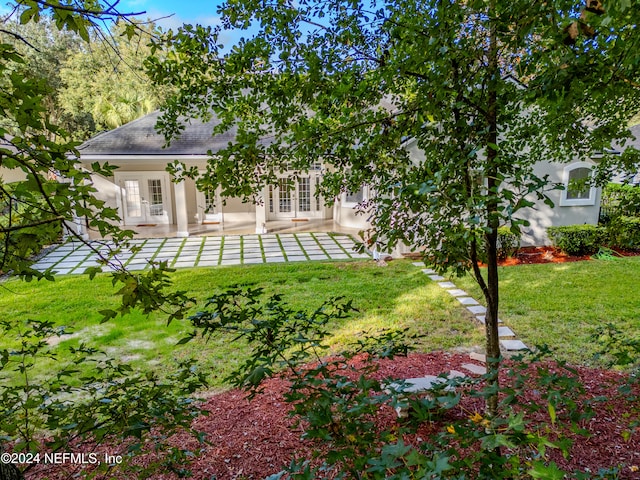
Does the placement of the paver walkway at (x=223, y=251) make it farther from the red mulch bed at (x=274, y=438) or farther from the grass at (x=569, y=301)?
the red mulch bed at (x=274, y=438)

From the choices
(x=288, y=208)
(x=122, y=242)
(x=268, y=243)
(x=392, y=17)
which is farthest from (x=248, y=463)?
→ (x=288, y=208)

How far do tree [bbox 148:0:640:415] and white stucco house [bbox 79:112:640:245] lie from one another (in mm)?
7015

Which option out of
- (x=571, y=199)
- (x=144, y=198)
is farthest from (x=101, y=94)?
(x=571, y=199)

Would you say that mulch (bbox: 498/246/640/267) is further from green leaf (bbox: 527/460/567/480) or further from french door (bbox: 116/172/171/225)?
french door (bbox: 116/172/171/225)

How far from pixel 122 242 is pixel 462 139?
5.99ft

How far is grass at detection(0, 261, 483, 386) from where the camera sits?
4.86m

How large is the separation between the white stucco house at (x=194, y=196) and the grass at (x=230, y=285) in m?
2.70

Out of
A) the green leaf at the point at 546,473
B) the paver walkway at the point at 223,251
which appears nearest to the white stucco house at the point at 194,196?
the paver walkway at the point at 223,251

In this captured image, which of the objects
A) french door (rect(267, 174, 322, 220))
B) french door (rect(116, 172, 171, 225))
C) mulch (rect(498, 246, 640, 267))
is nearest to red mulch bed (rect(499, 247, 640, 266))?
mulch (rect(498, 246, 640, 267))

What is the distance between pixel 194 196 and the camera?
48.1ft

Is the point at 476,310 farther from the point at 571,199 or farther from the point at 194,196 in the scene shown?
the point at 194,196

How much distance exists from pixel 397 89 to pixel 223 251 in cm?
860

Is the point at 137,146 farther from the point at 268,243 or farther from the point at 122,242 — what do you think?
the point at 122,242

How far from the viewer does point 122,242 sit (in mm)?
1762
